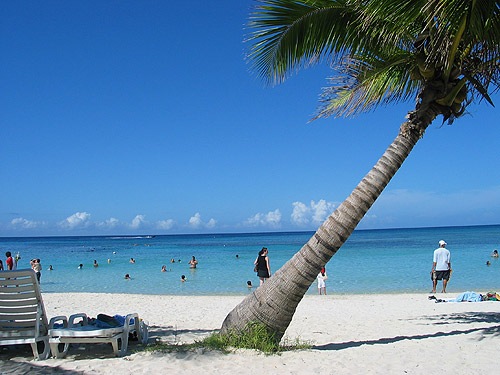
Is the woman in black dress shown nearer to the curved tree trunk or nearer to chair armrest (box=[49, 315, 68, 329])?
the curved tree trunk

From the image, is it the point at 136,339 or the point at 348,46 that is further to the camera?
the point at 348,46

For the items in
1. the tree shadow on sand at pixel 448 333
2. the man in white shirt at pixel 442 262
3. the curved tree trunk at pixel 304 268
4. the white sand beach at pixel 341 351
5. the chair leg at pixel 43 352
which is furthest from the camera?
the man in white shirt at pixel 442 262

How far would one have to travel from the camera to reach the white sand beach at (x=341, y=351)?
4.44 metres

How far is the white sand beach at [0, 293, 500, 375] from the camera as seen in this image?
444 cm

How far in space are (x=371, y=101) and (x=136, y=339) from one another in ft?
16.7

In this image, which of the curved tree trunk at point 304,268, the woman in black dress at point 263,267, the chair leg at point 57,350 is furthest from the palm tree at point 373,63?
the woman in black dress at point 263,267

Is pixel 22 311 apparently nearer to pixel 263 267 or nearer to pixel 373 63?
pixel 373 63

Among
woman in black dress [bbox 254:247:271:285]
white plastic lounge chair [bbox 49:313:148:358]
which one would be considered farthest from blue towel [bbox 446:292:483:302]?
white plastic lounge chair [bbox 49:313:148:358]

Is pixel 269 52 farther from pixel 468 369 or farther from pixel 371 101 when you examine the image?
pixel 468 369

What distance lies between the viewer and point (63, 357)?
15.8 feet

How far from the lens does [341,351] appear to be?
5.25 metres

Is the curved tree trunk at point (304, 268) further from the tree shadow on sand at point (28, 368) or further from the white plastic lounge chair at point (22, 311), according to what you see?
the white plastic lounge chair at point (22, 311)

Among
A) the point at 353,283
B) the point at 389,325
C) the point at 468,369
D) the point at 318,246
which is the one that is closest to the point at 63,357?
the point at 318,246

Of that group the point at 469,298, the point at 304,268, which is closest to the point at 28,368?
the point at 304,268
